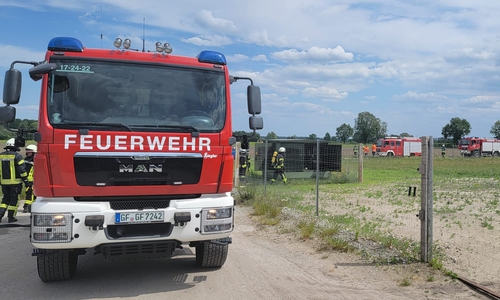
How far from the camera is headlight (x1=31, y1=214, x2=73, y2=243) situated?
4.54 metres

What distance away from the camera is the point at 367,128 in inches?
4134

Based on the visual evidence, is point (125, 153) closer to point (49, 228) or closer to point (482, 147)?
point (49, 228)

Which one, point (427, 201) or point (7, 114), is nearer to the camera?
point (7, 114)

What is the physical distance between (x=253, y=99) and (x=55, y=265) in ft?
10.9

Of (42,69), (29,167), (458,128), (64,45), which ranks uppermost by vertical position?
(458,128)

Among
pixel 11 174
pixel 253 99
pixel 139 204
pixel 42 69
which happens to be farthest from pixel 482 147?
pixel 42 69

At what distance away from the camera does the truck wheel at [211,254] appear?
571cm

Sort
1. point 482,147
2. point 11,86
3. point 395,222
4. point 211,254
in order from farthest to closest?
point 482,147 < point 395,222 < point 211,254 < point 11,86

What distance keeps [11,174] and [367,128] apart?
102 metres

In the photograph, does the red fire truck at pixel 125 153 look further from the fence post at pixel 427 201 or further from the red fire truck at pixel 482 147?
the red fire truck at pixel 482 147

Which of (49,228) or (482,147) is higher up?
(482,147)

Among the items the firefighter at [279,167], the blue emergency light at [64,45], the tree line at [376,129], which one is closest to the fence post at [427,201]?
the blue emergency light at [64,45]

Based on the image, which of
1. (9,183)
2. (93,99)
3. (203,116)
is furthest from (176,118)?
(9,183)

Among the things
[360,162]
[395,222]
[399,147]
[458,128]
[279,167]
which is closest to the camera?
[395,222]
